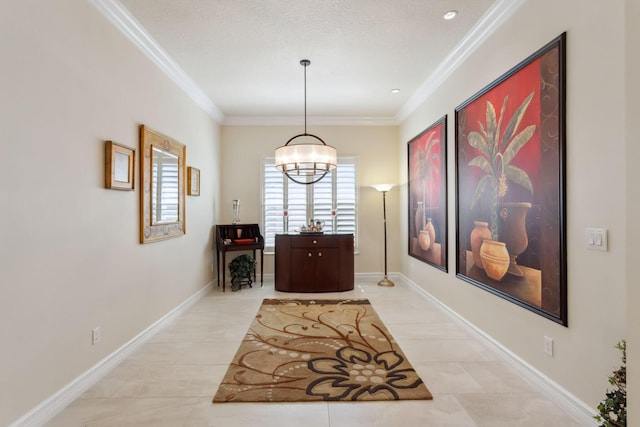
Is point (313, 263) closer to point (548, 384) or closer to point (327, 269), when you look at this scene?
point (327, 269)

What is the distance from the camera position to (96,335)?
2.53m

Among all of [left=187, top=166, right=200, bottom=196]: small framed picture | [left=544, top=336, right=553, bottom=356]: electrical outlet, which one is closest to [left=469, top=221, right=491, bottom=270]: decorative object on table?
[left=544, top=336, right=553, bottom=356]: electrical outlet

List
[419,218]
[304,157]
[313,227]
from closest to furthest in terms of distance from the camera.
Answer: [304,157] → [419,218] → [313,227]

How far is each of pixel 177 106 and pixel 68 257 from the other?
2472 millimetres

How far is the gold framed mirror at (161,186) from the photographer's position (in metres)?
3.26

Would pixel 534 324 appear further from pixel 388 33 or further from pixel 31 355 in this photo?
pixel 31 355

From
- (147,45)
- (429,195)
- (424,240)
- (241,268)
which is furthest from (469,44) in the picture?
(241,268)

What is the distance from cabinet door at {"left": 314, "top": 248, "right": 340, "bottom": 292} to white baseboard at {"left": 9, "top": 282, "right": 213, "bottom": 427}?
7.95 ft

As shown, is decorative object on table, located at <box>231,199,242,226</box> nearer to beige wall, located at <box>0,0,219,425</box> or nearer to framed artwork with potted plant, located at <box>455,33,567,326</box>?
beige wall, located at <box>0,0,219,425</box>

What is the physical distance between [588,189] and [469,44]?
2053 millimetres

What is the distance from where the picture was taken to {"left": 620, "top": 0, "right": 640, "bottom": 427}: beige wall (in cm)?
106

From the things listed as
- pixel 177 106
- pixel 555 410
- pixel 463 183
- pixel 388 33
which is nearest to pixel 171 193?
pixel 177 106

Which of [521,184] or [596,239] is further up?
[521,184]

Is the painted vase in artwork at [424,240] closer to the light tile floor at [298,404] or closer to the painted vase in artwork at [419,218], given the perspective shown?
the painted vase in artwork at [419,218]
